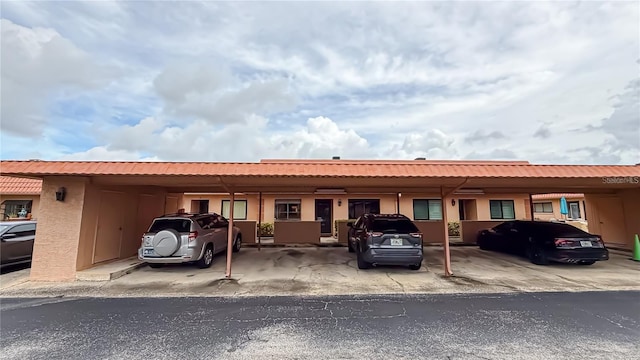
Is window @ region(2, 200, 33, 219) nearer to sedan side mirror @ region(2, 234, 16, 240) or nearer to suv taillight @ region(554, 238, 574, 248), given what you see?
sedan side mirror @ region(2, 234, 16, 240)

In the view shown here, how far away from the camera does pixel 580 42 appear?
1026 cm

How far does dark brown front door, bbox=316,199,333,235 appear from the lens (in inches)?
690

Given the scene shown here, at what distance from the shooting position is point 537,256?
8.85 m

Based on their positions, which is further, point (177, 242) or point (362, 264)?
point (362, 264)

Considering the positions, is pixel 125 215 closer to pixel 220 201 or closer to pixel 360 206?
pixel 220 201

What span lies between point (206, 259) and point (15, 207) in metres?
13.8

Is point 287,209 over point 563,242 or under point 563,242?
over

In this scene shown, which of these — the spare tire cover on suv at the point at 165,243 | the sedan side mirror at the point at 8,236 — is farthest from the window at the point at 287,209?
the sedan side mirror at the point at 8,236

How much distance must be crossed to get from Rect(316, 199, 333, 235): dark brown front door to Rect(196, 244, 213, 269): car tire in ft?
30.5

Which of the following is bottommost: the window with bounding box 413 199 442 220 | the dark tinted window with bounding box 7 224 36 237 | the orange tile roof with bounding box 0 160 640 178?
the dark tinted window with bounding box 7 224 36 237

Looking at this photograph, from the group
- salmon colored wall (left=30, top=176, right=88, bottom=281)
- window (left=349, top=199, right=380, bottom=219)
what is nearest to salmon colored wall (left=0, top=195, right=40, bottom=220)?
salmon colored wall (left=30, top=176, right=88, bottom=281)

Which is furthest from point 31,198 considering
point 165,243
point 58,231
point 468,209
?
point 468,209

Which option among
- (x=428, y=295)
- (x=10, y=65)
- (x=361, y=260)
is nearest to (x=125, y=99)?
(x=10, y=65)

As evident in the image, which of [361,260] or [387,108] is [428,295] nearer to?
[361,260]
